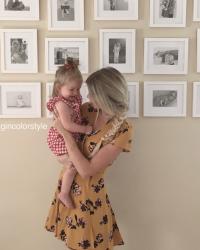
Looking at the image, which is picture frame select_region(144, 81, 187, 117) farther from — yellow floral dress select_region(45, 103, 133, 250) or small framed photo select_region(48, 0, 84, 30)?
small framed photo select_region(48, 0, 84, 30)

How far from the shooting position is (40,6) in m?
2.12

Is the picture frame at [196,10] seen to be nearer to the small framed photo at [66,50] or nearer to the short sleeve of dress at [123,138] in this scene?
the small framed photo at [66,50]

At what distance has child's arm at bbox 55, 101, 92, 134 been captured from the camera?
183 cm

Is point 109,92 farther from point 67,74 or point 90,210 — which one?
point 90,210

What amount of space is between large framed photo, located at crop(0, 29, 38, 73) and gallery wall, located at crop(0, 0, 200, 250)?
0.03 m

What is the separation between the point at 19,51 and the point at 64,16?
307 millimetres

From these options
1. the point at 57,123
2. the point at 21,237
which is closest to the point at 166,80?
the point at 57,123

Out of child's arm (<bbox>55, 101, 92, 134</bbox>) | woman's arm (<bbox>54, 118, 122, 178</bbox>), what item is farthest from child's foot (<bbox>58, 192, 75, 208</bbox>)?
child's arm (<bbox>55, 101, 92, 134</bbox>)

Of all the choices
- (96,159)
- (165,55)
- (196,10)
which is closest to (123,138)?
(96,159)

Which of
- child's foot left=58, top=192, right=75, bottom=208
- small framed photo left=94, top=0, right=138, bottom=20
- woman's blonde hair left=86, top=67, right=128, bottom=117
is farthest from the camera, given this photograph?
small framed photo left=94, top=0, right=138, bottom=20

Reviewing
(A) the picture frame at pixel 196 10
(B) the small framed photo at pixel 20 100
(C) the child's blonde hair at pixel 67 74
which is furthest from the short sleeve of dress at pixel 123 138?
(A) the picture frame at pixel 196 10

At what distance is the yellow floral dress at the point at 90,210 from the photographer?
1.81 m

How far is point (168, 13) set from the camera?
6.93ft

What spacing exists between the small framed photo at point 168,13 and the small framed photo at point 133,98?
33cm
